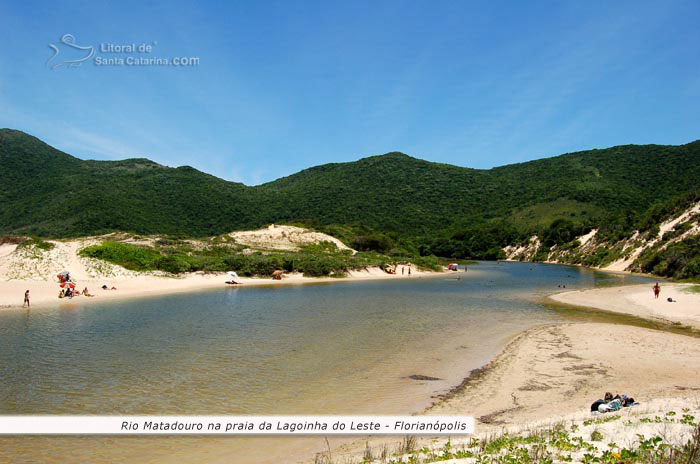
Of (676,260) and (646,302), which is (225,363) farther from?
(676,260)

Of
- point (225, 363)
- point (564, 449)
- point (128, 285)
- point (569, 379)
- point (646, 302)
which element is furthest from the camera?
point (128, 285)

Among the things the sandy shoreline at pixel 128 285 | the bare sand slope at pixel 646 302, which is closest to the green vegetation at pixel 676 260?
the bare sand slope at pixel 646 302

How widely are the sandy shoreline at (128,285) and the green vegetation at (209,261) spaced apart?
4.07 feet

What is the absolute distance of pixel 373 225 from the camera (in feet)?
431

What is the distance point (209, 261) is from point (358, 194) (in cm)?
10876

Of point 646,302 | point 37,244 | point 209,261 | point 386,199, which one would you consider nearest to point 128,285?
point 37,244

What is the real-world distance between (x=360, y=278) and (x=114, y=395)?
Answer: 1712 inches

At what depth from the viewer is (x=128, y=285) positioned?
35.0m

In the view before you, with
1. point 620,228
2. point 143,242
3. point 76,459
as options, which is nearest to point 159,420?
Answer: point 76,459

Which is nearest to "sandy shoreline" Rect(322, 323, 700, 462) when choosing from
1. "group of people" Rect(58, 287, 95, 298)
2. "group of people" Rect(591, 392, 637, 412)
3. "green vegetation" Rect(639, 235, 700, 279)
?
"group of people" Rect(591, 392, 637, 412)

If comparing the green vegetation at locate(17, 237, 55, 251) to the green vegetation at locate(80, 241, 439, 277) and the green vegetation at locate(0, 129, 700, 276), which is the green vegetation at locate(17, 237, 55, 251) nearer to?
the green vegetation at locate(80, 241, 439, 277)

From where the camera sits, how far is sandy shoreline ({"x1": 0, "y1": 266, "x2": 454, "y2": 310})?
27.2 meters

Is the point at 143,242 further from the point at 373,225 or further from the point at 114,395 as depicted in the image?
the point at 373,225

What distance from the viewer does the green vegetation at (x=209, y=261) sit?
40.0 m
